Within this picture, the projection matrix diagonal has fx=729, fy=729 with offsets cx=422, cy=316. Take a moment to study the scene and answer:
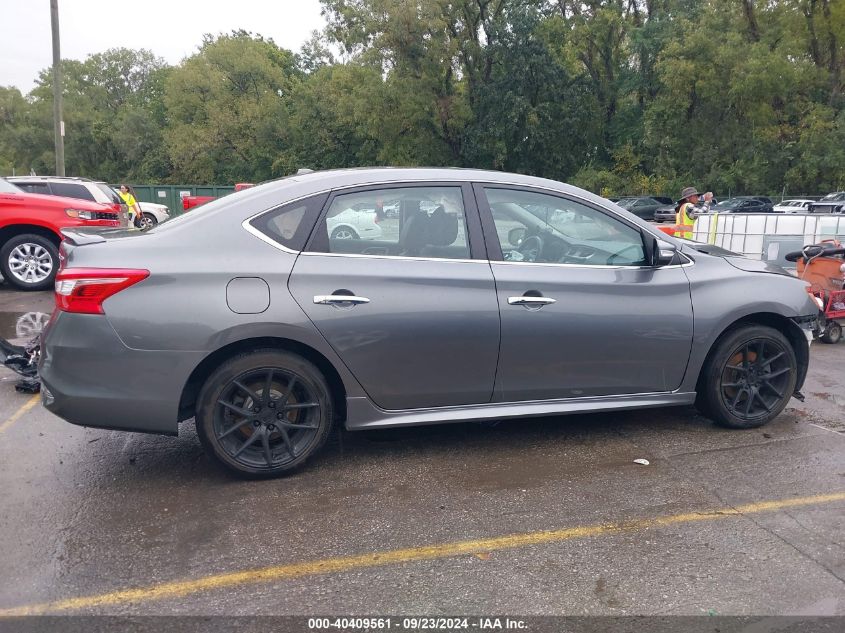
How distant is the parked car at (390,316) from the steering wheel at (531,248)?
0.01 metres

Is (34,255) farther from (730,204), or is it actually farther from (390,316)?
(730,204)

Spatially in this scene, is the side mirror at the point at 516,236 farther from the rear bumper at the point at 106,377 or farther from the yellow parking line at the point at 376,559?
the rear bumper at the point at 106,377

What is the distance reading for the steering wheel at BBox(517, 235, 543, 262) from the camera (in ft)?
14.5

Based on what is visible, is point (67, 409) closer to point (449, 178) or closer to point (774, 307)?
point (449, 178)

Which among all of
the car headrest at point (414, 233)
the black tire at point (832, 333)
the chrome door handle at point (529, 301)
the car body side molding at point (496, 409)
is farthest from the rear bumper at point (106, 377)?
the black tire at point (832, 333)

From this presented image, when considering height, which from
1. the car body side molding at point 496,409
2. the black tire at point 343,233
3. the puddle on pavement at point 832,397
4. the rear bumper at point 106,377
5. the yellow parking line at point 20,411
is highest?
the black tire at point 343,233

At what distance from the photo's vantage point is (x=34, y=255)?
34.2ft

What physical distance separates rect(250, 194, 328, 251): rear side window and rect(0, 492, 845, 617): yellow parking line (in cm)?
172

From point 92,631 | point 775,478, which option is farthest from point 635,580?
point 92,631

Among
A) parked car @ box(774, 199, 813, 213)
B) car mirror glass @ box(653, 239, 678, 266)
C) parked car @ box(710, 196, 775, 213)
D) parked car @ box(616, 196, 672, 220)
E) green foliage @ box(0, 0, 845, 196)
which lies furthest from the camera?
green foliage @ box(0, 0, 845, 196)

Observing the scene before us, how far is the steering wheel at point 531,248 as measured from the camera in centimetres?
442

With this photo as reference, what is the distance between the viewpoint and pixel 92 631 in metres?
2.72

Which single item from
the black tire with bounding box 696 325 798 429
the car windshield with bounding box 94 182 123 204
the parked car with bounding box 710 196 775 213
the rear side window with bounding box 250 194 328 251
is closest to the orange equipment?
the black tire with bounding box 696 325 798 429

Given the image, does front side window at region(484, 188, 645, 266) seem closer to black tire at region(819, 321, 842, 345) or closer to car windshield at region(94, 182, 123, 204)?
black tire at region(819, 321, 842, 345)
